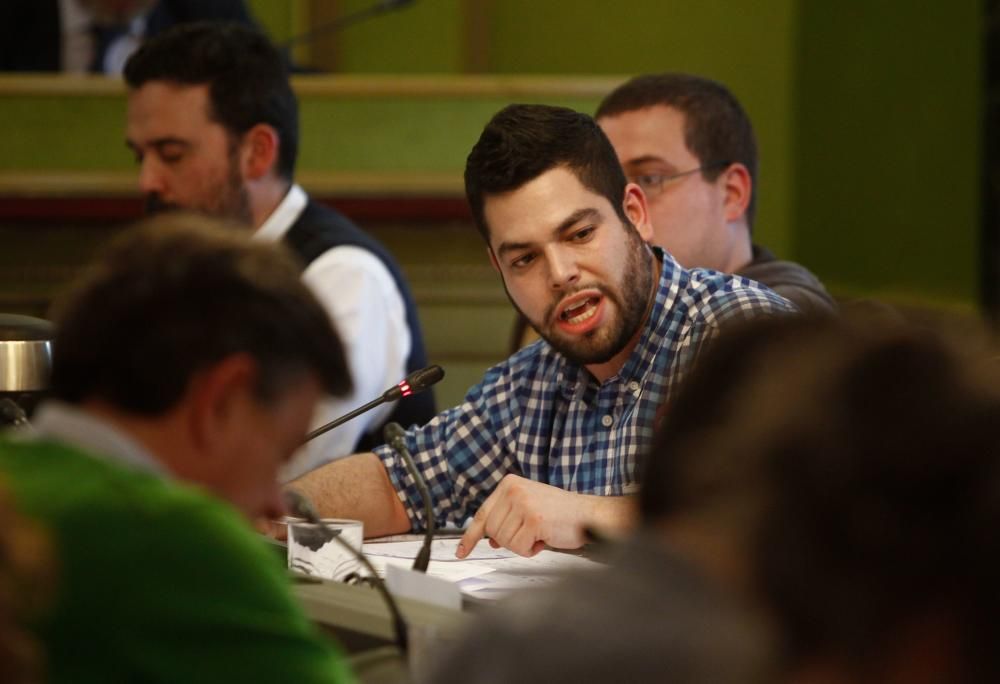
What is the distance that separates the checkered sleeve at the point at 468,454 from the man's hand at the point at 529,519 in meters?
0.45

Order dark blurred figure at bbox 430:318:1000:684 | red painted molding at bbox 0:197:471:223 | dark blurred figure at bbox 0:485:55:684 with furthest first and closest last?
red painted molding at bbox 0:197:471:223 → dark blurred figure at bbox 0:485:55:684 → dark blurred figure at bbox 430:318:1000:684

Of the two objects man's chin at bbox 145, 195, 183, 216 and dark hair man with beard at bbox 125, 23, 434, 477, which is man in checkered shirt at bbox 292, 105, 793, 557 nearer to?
dark hair man with beard at bbox 125, 23, 434, 477

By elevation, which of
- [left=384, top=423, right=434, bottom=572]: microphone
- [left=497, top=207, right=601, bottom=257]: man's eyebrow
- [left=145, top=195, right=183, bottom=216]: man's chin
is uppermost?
[left=497, top=207, right=601, bottom=257]: man's eyebrow

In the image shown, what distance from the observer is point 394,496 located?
2.28 m

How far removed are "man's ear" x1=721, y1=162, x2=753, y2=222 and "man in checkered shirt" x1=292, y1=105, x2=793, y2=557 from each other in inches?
29.8

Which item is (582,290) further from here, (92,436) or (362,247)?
(92,436)

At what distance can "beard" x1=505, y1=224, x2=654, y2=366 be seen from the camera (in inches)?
84.7

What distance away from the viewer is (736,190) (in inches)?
119

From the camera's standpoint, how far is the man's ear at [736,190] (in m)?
2.99

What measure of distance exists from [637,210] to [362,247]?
3.06 feet

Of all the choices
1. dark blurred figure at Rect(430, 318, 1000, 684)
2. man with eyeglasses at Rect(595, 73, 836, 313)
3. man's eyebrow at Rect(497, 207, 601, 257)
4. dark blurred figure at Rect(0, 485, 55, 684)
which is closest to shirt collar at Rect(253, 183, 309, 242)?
man with eyeglasses at Rect(595, 73, 836, 313)

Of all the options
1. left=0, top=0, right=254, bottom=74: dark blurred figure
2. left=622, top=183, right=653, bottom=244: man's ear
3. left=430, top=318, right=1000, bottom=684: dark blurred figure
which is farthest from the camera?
left=0, top=0, right=254, bottom=74: dark blurred figure

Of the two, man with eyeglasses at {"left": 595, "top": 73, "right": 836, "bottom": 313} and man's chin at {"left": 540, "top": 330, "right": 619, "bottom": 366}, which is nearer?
man's chin at {"left": 540, "top": 330, "right": 619, "bottom": 366}

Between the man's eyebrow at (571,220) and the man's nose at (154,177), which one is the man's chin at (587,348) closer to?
the man's eyebrow at (571,220)
